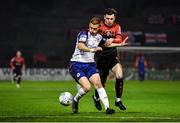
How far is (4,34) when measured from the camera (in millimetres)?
44750

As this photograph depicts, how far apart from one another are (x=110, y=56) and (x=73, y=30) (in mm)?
29958

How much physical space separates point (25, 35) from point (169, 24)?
10744 mm

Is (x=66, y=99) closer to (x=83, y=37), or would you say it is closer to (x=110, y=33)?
(x=83, y=37)

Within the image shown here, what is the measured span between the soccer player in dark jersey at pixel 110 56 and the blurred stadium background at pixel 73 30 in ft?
93.5

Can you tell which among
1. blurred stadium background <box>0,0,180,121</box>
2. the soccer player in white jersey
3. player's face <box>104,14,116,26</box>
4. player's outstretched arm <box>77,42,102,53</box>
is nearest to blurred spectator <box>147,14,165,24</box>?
blurred stadium background <box>0,0,180,121</box>

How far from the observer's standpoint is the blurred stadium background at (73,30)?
146 ft

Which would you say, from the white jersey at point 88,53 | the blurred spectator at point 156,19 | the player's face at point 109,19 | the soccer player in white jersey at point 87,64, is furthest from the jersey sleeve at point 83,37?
the blurred spectator at point 156,19

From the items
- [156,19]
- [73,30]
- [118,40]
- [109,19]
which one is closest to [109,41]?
[118,40]

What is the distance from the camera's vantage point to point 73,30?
45062 millimetres

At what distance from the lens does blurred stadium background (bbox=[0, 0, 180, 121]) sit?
44.4 meters

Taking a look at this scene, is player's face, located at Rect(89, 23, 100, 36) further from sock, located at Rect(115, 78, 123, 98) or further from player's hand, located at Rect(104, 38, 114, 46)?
sock, located at Rect(115, 78, 123, 98)

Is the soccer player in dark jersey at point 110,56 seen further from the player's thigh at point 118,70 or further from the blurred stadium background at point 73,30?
the blurred stadium background at point 73,30

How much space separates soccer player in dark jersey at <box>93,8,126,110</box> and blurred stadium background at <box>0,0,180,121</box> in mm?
28511

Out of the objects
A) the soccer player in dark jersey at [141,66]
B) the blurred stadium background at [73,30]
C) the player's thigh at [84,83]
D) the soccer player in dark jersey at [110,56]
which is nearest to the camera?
the player's thigh at [84,83]
